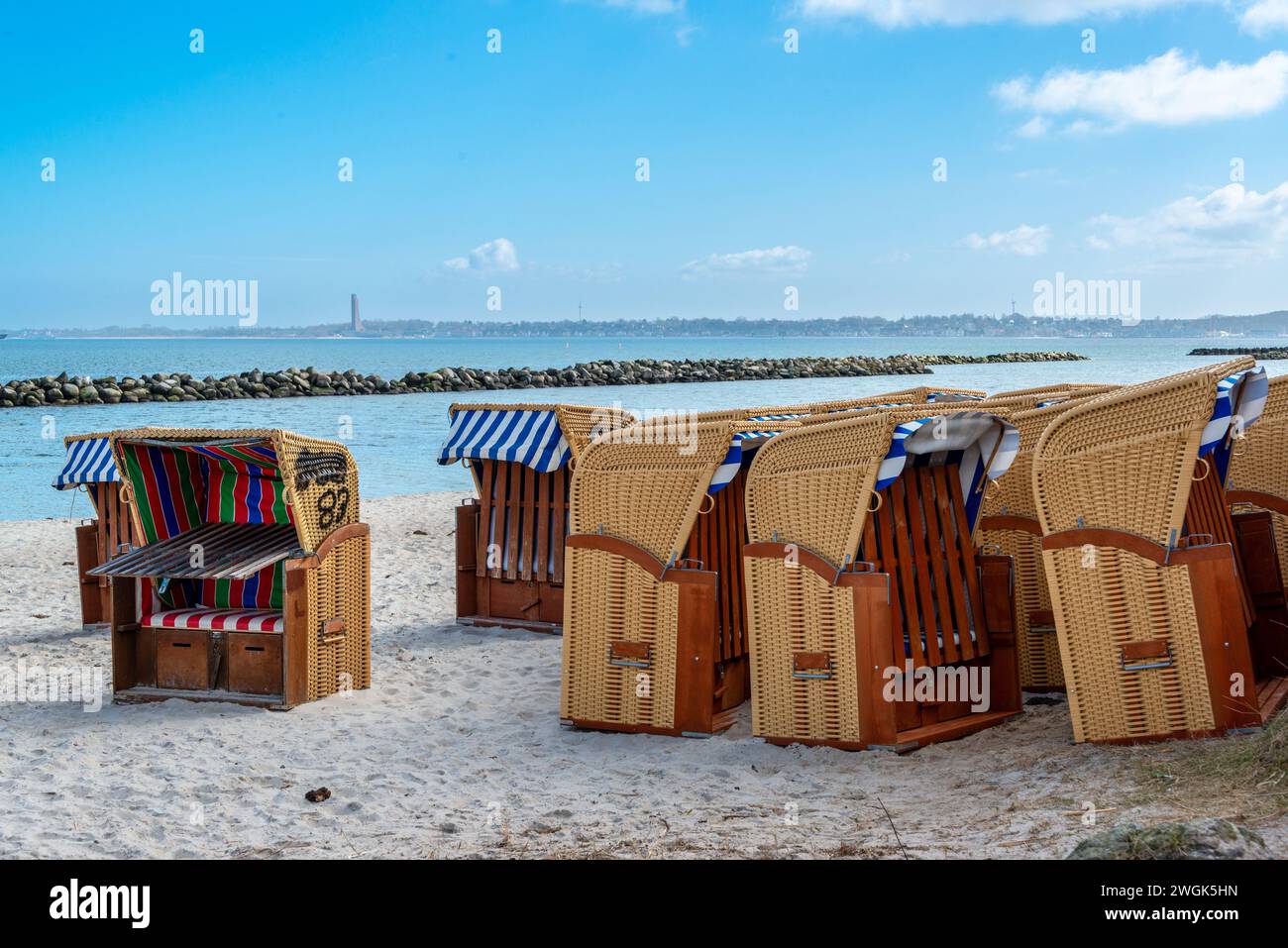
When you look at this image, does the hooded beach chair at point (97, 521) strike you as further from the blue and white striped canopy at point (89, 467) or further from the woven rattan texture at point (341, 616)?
the woven rattan texture at point (341, 616)

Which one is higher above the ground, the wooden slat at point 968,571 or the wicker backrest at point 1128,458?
the wicker backrest at point 1128,458

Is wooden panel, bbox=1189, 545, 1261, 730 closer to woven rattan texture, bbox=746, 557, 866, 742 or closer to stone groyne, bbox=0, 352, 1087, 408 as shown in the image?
woven rattan texture, bbox=746, 557, 866, 742

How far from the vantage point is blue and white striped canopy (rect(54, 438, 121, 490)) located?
10.8 m

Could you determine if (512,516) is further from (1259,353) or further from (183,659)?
(1259,353)

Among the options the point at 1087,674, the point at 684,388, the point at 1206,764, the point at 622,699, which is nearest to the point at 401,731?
the point at 622,699

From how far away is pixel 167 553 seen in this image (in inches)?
347

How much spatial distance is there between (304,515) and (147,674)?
1.77m

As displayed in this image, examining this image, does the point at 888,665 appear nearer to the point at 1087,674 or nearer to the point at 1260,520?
the point at 1087,674

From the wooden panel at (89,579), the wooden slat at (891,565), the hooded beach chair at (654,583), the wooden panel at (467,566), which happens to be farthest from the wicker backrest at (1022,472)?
the wooden panel at (89,579)

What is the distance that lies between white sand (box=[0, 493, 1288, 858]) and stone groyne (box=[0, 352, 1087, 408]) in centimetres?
4582

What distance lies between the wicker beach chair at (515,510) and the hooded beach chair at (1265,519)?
510 cm

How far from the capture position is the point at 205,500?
9.48m

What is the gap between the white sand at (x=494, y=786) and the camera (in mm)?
5531

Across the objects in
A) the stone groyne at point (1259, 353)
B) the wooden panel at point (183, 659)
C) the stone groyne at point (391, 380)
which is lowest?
the wooden panel at point (183, 659)
